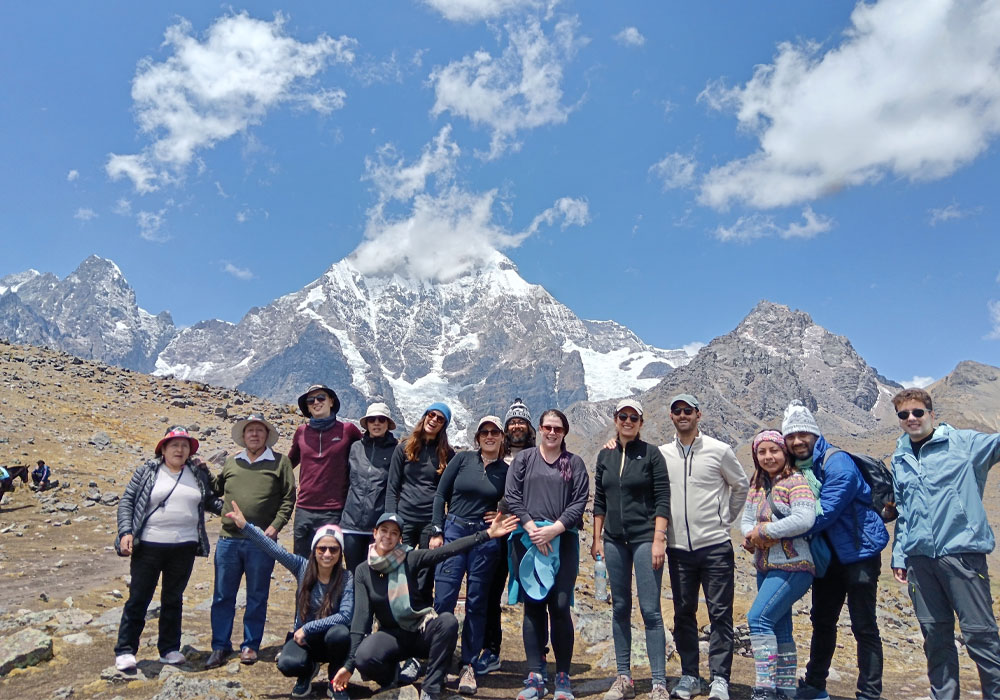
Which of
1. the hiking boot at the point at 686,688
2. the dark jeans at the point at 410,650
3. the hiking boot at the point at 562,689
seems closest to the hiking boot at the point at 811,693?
the hiking boot at the point at 686,688

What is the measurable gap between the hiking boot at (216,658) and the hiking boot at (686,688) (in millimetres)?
4683

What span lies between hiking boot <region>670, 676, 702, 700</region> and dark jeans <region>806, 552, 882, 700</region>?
1055mm

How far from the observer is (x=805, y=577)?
5.62 metres

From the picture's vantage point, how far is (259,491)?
23.5 ft

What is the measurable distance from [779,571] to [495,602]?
115 inches

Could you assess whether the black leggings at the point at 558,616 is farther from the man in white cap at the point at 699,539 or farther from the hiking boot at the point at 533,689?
the man in white cap at the point at 699,539

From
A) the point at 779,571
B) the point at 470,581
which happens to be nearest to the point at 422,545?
the point at 470,581

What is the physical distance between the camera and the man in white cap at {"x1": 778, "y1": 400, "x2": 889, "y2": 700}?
5.66 m

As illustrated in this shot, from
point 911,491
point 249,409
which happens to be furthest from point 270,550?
point 249,409

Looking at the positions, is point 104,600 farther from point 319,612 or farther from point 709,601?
point 709,601

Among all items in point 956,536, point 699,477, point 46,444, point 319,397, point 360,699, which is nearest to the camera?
point 956,536

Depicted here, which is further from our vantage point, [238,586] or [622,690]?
[238,586]

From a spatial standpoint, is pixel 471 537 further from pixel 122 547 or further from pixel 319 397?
pixel 122 547

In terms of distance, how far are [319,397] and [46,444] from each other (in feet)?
66.6
